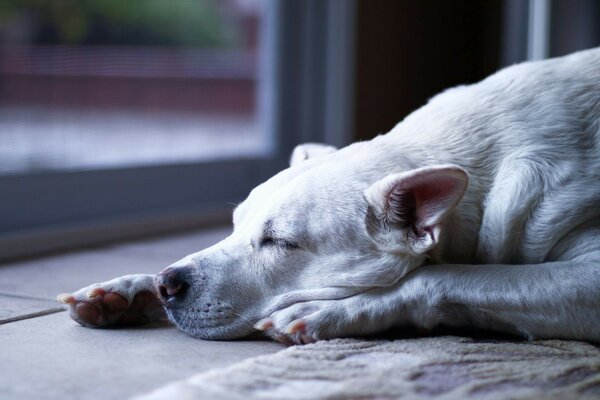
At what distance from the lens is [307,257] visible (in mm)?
2107

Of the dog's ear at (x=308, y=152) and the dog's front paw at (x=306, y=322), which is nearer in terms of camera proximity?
the dog's front paw at (x=306, y=322)

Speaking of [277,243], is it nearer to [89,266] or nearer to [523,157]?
[523,157]

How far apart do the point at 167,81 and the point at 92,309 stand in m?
2.30

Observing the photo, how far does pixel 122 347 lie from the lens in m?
1.99

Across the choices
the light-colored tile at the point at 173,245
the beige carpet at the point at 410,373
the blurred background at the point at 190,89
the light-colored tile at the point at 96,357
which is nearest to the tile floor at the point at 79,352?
the light-colored tile at the point at 96,357

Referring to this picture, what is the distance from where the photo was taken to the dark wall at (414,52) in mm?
5137

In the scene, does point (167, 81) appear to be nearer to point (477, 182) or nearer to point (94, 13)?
point (94, 13)

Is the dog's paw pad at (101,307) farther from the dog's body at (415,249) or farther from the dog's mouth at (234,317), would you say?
the dog's mouth at (234,317)

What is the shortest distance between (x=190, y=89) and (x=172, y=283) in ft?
8.10

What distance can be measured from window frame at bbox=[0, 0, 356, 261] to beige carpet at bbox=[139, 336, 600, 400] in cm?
168

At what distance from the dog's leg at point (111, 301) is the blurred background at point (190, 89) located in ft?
3.69

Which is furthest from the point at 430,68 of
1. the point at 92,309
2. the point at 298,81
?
the point at 92,309

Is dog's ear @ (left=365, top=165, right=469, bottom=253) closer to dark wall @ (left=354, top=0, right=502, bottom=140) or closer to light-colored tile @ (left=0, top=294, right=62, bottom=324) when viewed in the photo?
light-colored tile @ (left=0, top=294, right=62, bottom=324)

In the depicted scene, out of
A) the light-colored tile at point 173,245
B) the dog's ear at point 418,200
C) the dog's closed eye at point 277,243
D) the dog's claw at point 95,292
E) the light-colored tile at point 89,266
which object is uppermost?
the dog's ear at point 418,200
